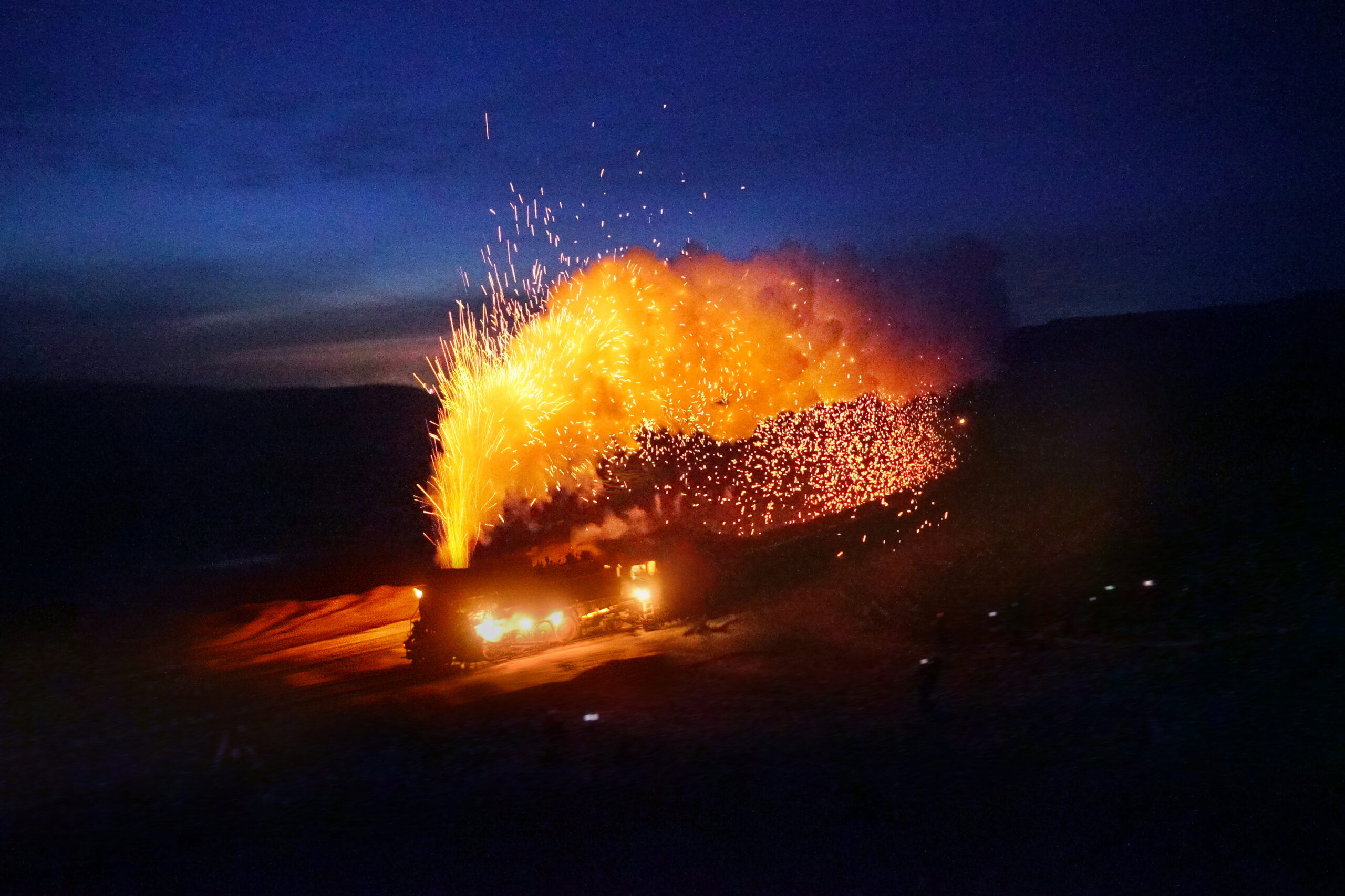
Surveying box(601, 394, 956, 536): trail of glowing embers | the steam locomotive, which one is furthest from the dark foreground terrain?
box(601, 394, 956, 536): trail of glowing embers

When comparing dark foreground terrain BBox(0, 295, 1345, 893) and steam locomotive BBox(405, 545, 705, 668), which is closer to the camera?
dark foreground terrain BBox(0, 295, 1345, 893)

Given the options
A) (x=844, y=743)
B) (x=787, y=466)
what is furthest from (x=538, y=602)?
(x=787, y=466)

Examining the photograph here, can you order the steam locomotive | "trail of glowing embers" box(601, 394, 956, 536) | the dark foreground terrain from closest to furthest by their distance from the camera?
the dark foreground terrain → the steam locomotive → "trail of glowing embers" box(601, 394, 956, 536)

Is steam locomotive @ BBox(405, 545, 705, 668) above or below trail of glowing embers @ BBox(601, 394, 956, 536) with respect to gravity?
below

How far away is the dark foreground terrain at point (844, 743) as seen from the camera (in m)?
5.42

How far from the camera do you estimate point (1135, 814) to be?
18.5 feet

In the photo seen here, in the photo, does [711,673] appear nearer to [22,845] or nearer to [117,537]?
[22,845]

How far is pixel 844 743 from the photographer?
728cm

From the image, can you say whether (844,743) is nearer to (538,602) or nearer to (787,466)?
(538,602)

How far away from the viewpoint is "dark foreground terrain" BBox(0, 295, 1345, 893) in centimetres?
542

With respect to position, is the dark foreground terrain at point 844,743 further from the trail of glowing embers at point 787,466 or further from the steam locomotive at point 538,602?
the trail of glowing embers at point 787,466

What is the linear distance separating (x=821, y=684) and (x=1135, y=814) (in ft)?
11.8

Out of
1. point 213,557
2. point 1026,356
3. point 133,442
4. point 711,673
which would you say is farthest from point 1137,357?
point 711,673

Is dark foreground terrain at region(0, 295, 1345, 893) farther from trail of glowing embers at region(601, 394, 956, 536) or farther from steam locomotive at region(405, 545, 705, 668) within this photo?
trail of glowing embers at region(601, 394, 956, 536)
